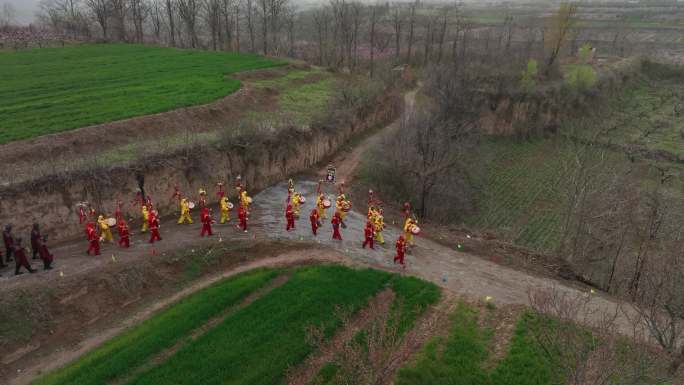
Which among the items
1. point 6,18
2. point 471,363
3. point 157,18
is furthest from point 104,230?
point 6,18

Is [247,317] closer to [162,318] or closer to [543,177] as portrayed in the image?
[162,318]

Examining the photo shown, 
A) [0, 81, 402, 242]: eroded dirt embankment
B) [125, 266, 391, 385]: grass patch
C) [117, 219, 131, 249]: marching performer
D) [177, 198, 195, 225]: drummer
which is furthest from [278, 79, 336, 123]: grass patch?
[125, 266, 391, 385]: grass patch

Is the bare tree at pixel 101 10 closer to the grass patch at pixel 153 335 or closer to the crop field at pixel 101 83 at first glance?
the crop field at pixel 101 83

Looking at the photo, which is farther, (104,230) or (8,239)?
(104,230)

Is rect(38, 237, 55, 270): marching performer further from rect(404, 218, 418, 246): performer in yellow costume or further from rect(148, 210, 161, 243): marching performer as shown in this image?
rect(404, 218, 418, 246): performer in yellow costume

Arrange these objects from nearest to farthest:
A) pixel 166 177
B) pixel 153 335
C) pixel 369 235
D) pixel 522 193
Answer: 1. pixel 153 335
2. pixel 369 235
3. pixel 166 177
4. pixel 522 193

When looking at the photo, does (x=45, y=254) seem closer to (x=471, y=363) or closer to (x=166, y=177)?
(x=166, y=177)
